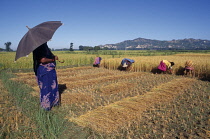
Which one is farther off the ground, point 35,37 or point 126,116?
point 35,37

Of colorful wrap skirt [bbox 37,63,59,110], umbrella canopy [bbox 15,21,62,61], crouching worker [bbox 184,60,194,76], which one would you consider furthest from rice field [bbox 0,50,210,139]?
crouching worker [bbox 184,60,194,76]

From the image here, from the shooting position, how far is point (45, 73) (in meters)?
4.30

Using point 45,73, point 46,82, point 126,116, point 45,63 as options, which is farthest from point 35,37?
point 126,116

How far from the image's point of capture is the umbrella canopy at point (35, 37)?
3.60m

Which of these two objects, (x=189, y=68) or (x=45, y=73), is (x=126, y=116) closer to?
(x=45, y=73)

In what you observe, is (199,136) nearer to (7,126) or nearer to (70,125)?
(70,125)

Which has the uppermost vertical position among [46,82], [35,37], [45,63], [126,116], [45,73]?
[35,37]

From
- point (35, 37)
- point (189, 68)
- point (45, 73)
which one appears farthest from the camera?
point (189, 68)

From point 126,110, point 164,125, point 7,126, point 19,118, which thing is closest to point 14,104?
point 19,118

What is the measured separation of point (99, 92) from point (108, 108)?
203 cm

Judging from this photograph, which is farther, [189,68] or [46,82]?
[189,68]

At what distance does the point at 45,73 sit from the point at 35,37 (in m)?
1.03

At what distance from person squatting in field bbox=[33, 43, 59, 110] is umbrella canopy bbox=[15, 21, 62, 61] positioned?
435mm

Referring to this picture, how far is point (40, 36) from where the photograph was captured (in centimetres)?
377
